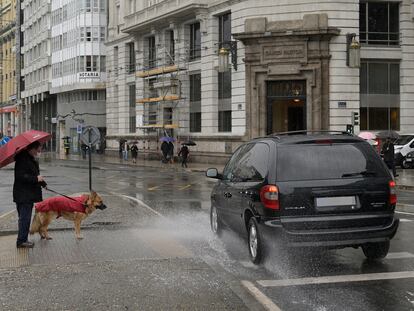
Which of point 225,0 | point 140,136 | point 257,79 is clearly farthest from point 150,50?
point 257,79

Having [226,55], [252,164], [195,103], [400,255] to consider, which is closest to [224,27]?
[226,55]

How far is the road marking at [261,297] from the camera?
18.9ft

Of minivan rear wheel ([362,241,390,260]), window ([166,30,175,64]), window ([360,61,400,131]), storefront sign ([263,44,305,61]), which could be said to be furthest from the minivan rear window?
window ([166,30,175,64])

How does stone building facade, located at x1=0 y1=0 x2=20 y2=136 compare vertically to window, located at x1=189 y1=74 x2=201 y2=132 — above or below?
above

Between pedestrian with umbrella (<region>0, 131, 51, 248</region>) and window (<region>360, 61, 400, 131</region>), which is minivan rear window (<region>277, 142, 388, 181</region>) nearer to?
pedestrian with umbrella (<region>0, 131, 51, 248</region>)

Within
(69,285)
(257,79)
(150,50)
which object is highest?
(150,50)

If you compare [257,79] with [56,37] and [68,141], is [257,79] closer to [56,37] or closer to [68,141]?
[68,141]

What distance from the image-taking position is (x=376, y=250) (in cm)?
784

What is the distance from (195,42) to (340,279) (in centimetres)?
3452

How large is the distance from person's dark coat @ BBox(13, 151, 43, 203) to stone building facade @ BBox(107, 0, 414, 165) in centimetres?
2334

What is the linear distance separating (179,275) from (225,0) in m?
30.5

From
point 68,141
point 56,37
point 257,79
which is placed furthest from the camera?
point 56,37

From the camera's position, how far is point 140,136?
46.7 meters

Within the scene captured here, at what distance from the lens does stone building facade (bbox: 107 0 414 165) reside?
31906 mm
